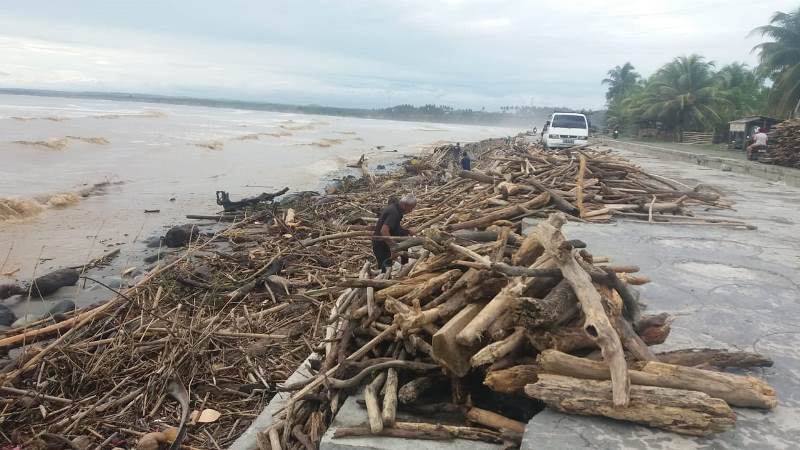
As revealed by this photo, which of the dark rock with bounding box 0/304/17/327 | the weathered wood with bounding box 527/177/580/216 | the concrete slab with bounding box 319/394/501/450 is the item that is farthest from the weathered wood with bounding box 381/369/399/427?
the dark rock with bounding box 0/304/17/327

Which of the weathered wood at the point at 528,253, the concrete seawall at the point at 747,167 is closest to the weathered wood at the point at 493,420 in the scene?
the weathered wood at the point at 528,253

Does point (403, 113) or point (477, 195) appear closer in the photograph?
point (477, 195)

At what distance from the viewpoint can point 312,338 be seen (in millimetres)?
5504

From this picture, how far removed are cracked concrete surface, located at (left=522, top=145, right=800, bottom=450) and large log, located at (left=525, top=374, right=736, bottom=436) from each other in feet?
0.20

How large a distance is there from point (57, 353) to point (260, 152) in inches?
1300

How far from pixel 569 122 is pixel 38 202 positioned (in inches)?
836

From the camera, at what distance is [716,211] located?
9445 mm

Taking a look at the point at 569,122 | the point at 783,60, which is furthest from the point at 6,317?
the point at 783,60

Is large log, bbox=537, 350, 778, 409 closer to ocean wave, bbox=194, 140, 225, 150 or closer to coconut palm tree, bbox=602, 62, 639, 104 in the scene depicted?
ocean wave, bbox=194, 140, 225, 150

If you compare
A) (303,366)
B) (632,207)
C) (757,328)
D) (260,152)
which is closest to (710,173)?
(632,207)

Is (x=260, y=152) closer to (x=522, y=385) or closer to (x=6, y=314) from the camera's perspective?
(x=6, y=314)

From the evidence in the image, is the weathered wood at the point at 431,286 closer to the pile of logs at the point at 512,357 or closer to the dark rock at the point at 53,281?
the pile of logs at the point at 512,357

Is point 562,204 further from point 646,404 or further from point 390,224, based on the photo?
point 646,404

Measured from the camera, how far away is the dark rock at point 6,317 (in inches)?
268
